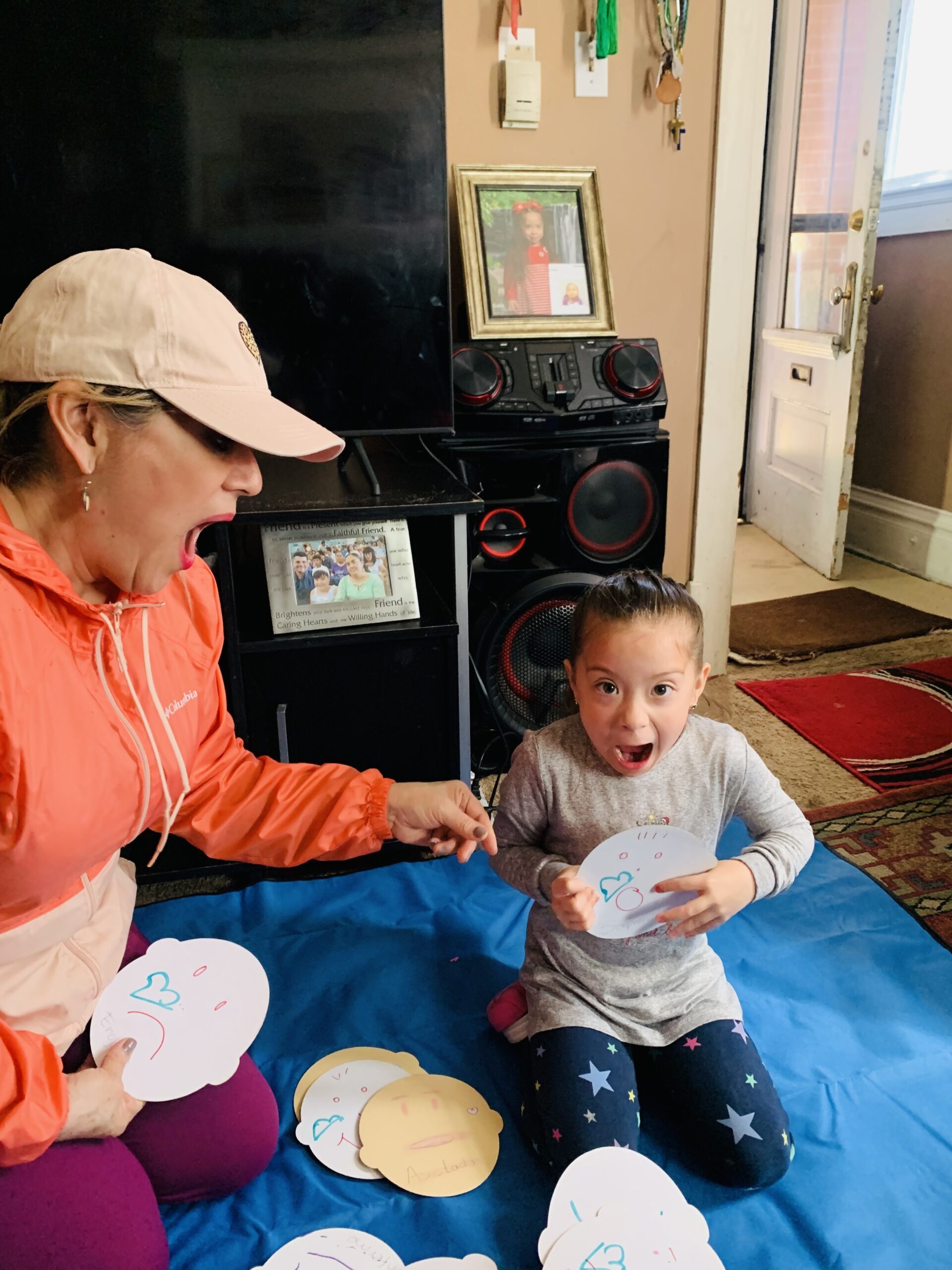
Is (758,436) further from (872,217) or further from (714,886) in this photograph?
(714,886)

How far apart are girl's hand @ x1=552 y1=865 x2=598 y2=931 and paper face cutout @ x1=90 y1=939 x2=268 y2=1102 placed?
406mm

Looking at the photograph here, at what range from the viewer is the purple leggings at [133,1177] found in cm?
89

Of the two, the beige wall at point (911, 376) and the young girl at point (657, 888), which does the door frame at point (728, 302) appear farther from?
the young girl at point (657, 888)

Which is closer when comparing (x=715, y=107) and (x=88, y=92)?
(x=88, y=92)

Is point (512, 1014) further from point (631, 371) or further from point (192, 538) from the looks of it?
point (631, 371)

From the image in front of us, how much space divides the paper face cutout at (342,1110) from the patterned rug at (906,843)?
89 cm

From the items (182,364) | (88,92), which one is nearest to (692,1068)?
(182,364)

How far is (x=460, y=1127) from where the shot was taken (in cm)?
118

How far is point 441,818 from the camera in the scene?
1125mm

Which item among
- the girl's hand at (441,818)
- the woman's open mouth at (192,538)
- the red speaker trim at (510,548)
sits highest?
the woman's open mouth at (192,538)

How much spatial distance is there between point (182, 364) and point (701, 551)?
1.81m

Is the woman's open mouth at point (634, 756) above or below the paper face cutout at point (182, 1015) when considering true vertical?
above

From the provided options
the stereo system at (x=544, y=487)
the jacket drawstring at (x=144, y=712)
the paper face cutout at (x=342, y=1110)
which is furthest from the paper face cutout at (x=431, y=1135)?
the stereo system at (x=544, y=487)

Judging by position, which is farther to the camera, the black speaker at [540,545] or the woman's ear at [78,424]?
the black speaker at [540,545]
